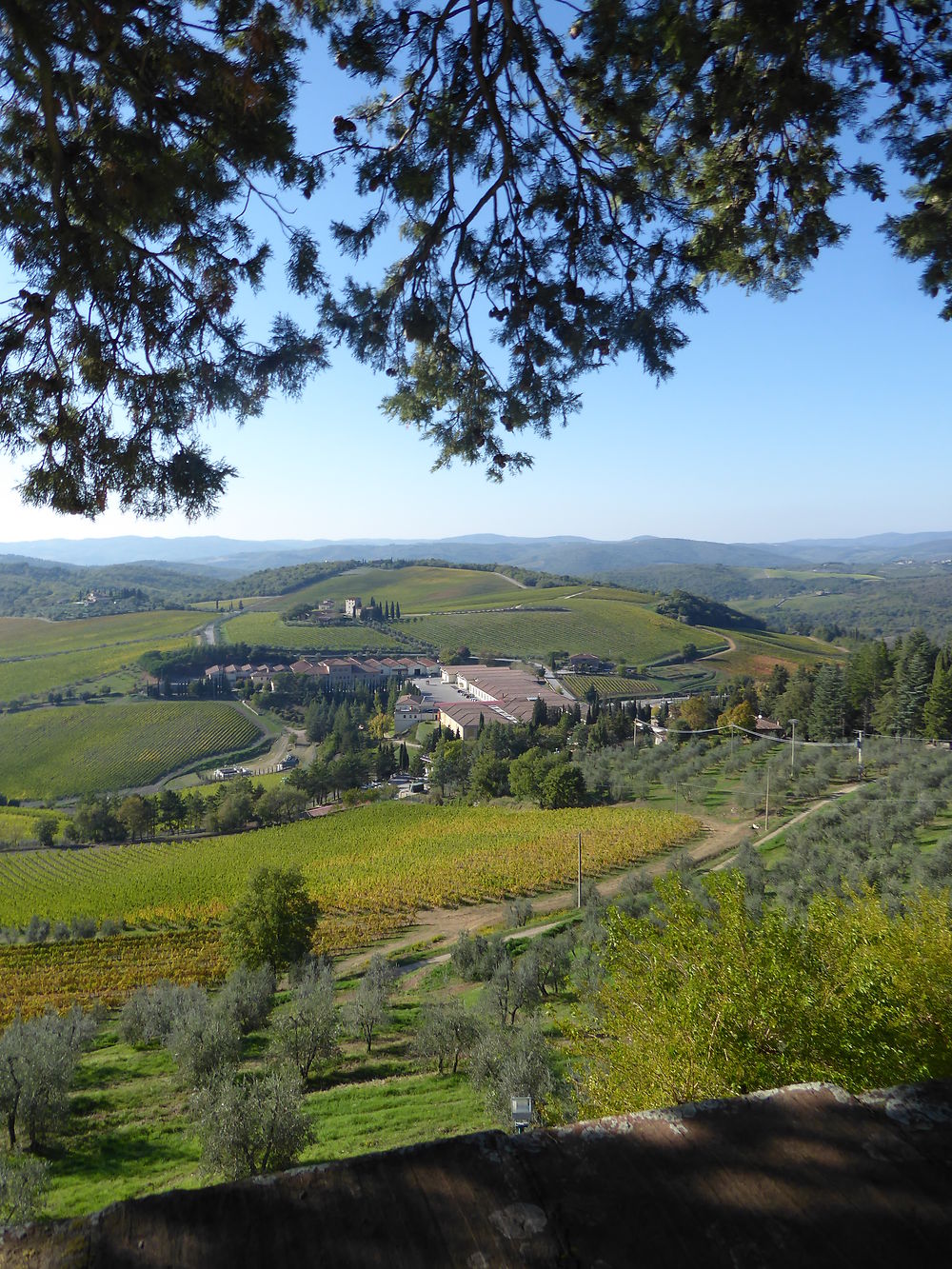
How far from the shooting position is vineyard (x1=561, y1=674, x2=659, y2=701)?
8769 cm

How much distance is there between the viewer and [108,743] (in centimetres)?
7925

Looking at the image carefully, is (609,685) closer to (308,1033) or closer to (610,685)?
(610,685)

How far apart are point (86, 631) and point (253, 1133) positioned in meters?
141

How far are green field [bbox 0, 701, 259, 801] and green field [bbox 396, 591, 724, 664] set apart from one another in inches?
1750

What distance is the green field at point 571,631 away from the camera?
113 m

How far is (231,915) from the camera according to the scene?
2433 cm

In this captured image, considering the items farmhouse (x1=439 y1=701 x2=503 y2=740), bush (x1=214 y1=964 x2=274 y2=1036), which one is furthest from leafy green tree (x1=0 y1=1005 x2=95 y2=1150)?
farmhouse (x1=439 y1=701 x2=503 y2=740)

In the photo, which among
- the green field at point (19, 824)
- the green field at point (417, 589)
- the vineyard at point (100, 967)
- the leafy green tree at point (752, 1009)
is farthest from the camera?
the green field at point (417, 589)

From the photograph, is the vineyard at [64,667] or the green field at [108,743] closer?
the green field at [108,743]

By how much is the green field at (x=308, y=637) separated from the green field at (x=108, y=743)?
101 ft

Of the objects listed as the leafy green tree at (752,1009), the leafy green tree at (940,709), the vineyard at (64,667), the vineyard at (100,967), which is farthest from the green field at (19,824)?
the leafy green tree at (940,709)

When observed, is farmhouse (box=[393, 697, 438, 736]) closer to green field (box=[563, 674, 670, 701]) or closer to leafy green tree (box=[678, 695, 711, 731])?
green field (box=[563, 674, 670, 701])

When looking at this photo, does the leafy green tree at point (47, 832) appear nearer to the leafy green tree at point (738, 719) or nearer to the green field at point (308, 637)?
the leafy green tree at point (738, 719)

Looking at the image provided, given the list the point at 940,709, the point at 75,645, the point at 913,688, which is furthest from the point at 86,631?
the point at 940,709
